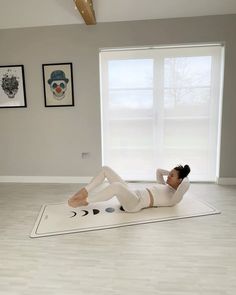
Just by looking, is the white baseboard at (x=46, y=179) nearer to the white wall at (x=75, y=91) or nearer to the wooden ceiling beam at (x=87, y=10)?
the white wall at (x=75, y=91)

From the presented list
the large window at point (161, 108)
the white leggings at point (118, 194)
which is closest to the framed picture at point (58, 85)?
the large window at point (161, 108)

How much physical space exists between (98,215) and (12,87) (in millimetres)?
2314

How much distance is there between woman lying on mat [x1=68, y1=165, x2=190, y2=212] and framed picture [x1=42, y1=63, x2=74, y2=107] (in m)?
1.41

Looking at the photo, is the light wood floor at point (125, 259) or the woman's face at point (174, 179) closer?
the light wood floor at point (125, 259)

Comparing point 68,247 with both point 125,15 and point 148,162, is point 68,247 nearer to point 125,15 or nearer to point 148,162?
point 148,162

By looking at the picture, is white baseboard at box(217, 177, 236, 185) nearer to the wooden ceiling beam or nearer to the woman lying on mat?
the woman lying on mat

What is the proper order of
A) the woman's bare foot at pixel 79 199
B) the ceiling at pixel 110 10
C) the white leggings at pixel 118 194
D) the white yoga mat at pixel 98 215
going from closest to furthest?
1. the white yoga mat at pixel 98 215
2. the white leggings at pixel 118 194
3. the woman's bare foot at pixel 79 199
4. the ceiling at pixel 110 10

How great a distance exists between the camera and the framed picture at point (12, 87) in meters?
3.69

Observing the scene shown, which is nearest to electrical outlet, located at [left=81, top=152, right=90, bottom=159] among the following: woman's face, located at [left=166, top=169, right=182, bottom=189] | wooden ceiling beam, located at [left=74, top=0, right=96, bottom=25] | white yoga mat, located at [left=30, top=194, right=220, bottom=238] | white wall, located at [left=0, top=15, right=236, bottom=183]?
white wall, located at [left=0, top=15, right=236, bottom=183]

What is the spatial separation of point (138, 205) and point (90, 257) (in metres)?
0.89

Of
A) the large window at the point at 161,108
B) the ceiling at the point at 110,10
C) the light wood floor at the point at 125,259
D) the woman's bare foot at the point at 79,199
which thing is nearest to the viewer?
the light wood floor at the point at 125,259

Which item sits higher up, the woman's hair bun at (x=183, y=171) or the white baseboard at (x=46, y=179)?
the woman's hair bun at (x=183, y=171)

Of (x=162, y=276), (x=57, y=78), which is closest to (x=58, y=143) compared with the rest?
(x=57, y=78)

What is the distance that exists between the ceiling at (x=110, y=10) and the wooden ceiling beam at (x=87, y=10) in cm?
12
